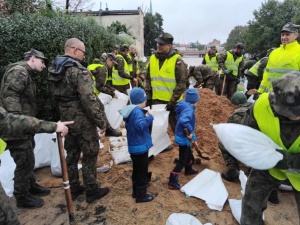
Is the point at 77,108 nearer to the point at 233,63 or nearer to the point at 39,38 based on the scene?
the point at 39,38

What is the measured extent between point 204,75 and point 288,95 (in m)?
6.48

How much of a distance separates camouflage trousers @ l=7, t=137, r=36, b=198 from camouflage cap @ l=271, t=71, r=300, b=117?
2756mm

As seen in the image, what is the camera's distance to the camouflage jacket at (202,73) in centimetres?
767

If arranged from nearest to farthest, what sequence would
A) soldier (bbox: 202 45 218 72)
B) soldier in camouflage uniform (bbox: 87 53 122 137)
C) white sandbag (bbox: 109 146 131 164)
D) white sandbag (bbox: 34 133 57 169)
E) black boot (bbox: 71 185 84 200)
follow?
black boot (bbox: 71 185 84 200), white sandbag (bbox: 34 133 57 169), white sandbag (bbox: 109 146 131 164), soldier in camouflage uniform (bbox: 87 53 122 137), soldier (bbox: 202 45 218 72)

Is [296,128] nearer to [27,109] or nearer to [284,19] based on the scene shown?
[27,109]

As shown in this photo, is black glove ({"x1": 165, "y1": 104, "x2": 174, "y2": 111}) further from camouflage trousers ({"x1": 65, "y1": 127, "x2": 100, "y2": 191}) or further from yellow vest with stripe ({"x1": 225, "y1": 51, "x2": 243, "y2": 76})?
yellow vest with stripe ({"x1": 225, "y1": 51, "x2": 243, "y2": 76})

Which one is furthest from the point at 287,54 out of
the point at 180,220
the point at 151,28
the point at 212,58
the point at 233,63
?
the point at 151,28

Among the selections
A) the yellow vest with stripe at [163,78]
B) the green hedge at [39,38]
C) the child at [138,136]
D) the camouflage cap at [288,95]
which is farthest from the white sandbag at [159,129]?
the green hedge at [39,38]

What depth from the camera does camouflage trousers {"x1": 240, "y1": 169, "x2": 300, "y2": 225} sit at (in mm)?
2033

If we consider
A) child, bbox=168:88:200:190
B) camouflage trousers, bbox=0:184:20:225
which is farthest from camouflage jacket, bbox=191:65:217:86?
camouflage trousers, bbox=0:184:20:225

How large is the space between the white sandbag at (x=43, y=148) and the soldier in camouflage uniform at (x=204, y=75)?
194 inches

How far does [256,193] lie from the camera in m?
2.08

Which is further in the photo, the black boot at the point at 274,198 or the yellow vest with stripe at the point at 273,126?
the black boot at the point at 274,198

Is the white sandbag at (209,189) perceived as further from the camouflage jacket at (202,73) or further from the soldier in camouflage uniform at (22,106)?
the camouflage jacket at (202,73)
